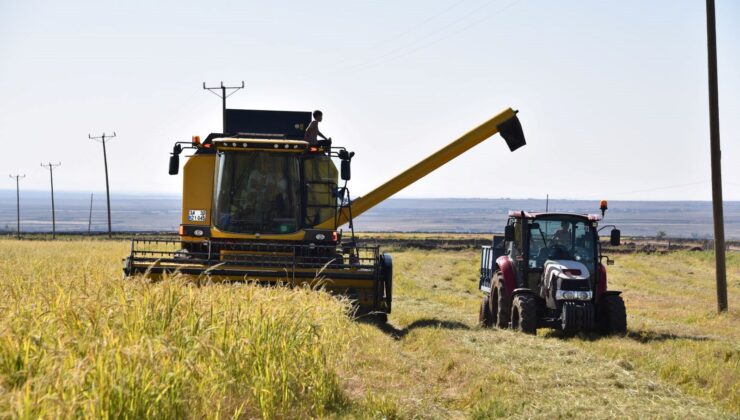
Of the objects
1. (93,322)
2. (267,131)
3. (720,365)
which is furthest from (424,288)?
(93,322)

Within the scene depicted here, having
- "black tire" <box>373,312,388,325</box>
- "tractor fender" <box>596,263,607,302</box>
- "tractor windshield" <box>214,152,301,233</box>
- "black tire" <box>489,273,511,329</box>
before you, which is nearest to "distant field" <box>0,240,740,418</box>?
"tractor fender" <box>596,263,607,302</box>

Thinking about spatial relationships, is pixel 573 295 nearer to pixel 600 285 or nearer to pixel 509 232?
pixel 600 285

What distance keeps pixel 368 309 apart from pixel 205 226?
3.01m

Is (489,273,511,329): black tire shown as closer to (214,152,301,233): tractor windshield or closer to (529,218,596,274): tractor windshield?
(529,218,596,274): tractor windshield

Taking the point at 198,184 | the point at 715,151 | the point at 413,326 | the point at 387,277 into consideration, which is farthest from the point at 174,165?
the point at 715,151

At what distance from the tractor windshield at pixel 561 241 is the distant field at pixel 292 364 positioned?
53.2 inches

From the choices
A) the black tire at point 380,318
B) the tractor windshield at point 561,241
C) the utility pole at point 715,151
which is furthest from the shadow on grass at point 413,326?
the utility pole at point 715,151

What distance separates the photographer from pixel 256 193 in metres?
15.3

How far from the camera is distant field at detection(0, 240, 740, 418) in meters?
6.02

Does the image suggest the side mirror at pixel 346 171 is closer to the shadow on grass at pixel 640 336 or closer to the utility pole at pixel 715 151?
the shadow on grass at pixel 640 336

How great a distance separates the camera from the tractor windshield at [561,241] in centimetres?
1448

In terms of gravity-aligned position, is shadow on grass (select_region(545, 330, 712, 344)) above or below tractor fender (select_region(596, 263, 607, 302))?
below

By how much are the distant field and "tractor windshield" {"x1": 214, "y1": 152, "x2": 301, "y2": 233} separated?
269 centimetres

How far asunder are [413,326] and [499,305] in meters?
1.41
